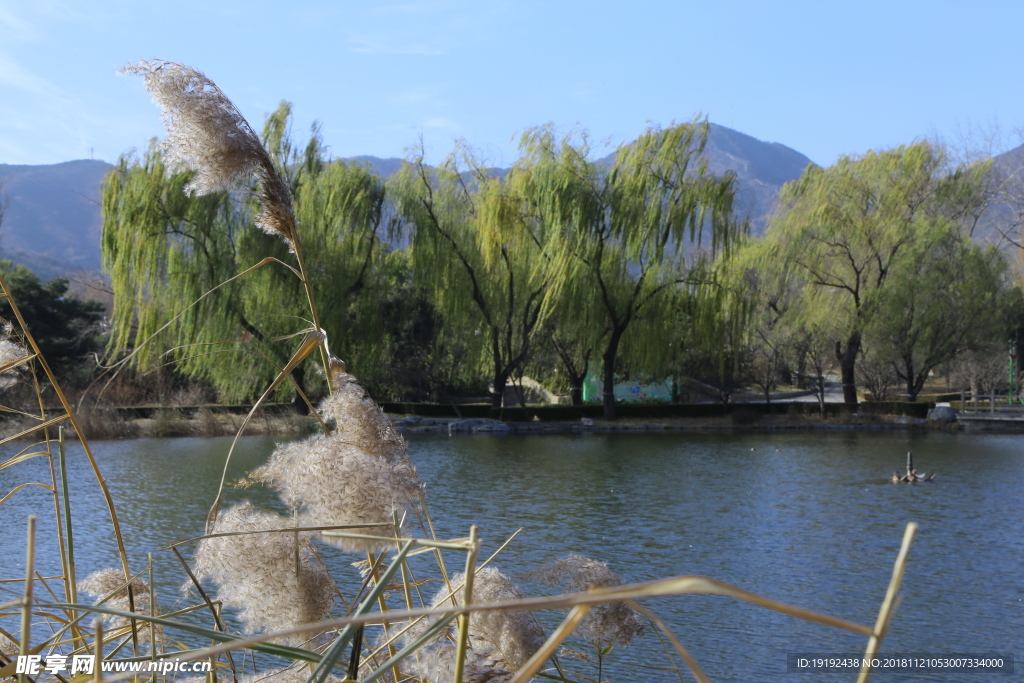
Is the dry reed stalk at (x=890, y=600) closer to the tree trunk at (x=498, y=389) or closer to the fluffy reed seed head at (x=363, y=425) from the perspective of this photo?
the fluffy reed seed head at (x=363, y=425)

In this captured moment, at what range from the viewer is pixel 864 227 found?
1933 centimetres

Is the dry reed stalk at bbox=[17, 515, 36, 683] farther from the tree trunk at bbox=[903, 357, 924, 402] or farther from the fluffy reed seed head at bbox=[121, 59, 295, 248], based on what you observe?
the tree trunk at bbox=[903, 357, 924, 402]

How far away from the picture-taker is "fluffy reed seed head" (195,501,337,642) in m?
1.14

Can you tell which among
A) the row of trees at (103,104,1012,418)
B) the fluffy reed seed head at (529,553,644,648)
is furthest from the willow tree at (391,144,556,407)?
the fluffy reed seed head at (529,553,644,648)

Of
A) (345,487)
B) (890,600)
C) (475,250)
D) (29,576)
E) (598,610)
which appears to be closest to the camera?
(890,600)

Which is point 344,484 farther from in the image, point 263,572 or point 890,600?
point 890,600

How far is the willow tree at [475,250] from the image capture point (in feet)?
59.1

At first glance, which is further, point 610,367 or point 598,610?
point 610,367

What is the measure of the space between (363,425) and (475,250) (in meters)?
17.2

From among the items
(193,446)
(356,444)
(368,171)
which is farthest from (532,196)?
(356,444)

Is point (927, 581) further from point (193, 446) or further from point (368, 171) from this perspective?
point (368, 171)

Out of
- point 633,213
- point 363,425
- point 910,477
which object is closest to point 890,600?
point 363,425

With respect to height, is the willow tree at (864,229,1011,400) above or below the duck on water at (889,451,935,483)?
above

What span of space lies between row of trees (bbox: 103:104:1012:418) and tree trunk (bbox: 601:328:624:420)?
0.17 ft
